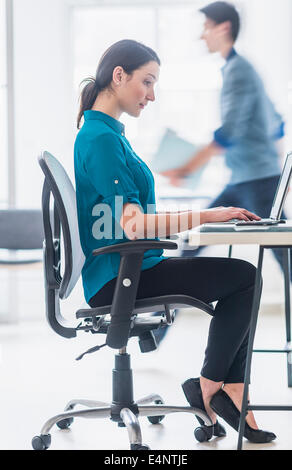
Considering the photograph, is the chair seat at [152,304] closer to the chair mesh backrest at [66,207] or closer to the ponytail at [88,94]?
the chair mesh backrest at [66,207]

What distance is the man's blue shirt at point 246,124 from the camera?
3260mm

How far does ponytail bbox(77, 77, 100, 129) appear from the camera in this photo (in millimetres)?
1911

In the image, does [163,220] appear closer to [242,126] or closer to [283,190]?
[283,190]

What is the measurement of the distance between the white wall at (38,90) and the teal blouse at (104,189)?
208 centimetres

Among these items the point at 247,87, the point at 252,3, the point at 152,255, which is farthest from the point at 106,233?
the point at 252,3

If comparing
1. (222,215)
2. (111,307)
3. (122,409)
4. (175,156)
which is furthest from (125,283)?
(175,156)

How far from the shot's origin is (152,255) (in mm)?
1850

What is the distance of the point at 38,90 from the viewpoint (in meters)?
3.87

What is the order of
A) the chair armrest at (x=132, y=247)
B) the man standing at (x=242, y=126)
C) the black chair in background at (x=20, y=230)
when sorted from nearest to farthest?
1. the chair armrest at (x=132, y=247)
2. the man standing at (x=242, y=126)
3. the black chair in background at (x=20, y=230)

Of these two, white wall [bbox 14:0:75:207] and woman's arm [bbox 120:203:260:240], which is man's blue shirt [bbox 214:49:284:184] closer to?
white wall [bbox 14:0:75:207]

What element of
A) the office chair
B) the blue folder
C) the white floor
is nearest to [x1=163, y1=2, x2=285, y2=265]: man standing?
the blue folder

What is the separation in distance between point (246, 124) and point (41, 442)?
2019mm

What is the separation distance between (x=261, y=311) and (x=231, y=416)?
2.16 m

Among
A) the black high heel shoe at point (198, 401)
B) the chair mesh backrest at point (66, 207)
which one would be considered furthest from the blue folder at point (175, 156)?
the black high heel shoe at point (198, 401)
